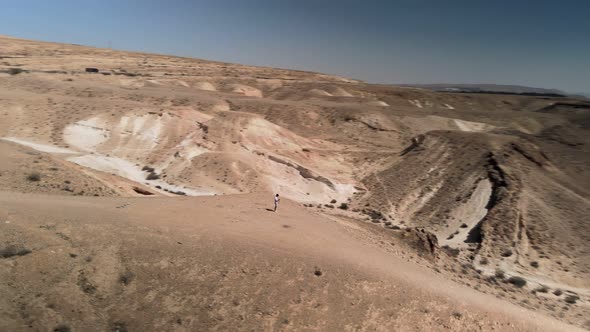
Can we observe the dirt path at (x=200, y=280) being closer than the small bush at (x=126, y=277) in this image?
Yes

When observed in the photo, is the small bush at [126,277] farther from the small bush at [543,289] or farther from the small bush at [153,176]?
the small bush at [153,176]

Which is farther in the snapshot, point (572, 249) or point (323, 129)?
point (323, 129)

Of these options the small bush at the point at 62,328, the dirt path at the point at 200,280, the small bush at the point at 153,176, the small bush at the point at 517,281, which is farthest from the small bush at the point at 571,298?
the small bush at the point at 153,176

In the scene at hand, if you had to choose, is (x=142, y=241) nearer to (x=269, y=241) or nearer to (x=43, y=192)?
(x=269, y=241)

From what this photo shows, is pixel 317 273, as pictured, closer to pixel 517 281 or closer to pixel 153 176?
pixel 517 281

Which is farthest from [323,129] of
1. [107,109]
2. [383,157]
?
[107,109]

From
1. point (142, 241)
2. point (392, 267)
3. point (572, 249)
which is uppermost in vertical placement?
point (142, 241)
